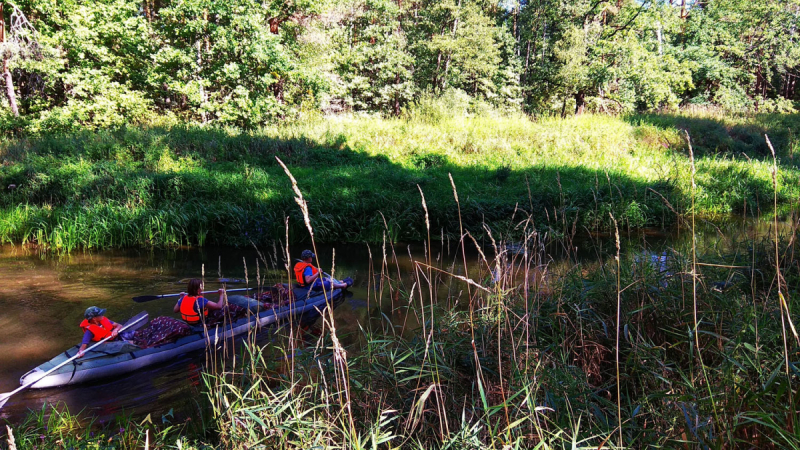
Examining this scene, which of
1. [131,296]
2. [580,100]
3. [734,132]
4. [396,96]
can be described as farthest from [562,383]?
[580,100]

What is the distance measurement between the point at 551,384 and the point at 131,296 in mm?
6959

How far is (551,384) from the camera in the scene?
2799mm

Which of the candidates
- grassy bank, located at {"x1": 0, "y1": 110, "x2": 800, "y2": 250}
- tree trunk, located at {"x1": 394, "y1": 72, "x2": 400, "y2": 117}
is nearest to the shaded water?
grassy bank, located at {"x1": 0, "y1": 110, "x2": 800, "y2": 250}

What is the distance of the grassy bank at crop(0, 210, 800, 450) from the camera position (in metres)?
2.19

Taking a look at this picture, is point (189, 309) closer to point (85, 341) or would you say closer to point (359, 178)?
point (85, 341)

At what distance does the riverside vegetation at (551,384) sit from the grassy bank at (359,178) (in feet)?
15.1

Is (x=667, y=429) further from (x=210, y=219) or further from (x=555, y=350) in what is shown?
(x=210, y=219)

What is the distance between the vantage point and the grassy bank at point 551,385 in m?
2.19

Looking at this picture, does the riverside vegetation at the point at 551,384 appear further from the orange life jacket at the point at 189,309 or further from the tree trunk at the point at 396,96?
the tree trunk at the point at 396,96

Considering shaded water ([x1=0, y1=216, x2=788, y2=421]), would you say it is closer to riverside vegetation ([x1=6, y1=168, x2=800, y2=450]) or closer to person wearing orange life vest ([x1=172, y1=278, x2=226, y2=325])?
riverside vegetation ([x1=6, y1=168, x2=800, y2=450])

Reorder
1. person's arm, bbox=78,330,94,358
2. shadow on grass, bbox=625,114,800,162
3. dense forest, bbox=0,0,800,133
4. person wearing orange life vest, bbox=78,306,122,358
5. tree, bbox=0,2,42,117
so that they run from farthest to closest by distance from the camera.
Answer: dense forest, bbox=0,0,800,133, shadow on grass, bbox=625,114,800,162, tree, bbox=0,2,42,117, person wearing orange life vest, bbox=78,306,122,358, person's arm, bbox=78,330,94,358

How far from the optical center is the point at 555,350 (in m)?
3.25

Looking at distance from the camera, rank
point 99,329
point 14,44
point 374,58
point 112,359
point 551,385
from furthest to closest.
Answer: point 374,58, point 14,44, point 99,329, point 112,359, point 551,385

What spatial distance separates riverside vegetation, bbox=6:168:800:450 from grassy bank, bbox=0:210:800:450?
0.01 meters
